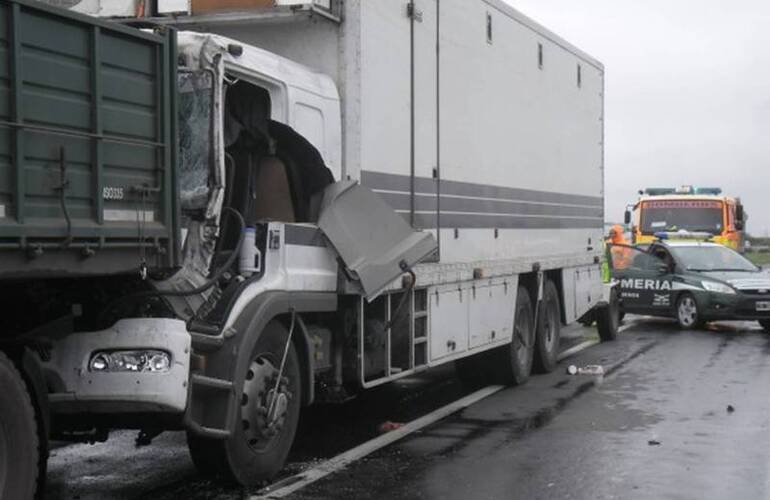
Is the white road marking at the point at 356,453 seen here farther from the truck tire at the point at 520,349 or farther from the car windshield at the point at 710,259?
the car windshield at the point at 710,259

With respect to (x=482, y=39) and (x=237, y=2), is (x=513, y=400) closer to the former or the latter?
(x=482, y=39)

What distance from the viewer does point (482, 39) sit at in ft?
34.3

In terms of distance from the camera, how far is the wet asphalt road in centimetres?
682

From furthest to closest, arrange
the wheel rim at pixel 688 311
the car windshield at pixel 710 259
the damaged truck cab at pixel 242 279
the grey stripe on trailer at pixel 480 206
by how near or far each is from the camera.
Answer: the car windshield at pixel 710 259 → the wheel rim at pixel 688 311 → the grey stripe on trailer at pixel 480 206 → the damaged truck cab at pixel 242 279

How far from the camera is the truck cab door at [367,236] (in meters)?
7.32

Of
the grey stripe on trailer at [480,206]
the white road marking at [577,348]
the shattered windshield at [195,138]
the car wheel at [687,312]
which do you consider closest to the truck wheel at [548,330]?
the white road marking at [577,348]

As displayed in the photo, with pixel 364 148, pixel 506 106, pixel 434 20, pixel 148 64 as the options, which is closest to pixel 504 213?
pixel 506 106

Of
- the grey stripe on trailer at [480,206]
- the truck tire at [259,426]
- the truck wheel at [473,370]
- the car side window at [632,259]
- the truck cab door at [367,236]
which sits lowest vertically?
the truck wheel at [473,370]

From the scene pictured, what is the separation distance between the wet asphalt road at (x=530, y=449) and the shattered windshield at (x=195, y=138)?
6.30 ft

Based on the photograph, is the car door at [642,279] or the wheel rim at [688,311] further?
the car door at [642,279]

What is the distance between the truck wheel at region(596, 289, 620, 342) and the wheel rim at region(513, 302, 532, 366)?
4.57m

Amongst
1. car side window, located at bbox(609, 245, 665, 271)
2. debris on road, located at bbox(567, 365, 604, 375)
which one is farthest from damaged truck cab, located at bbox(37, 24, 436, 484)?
car side window, located at bbox(609, 245, 665, 271)

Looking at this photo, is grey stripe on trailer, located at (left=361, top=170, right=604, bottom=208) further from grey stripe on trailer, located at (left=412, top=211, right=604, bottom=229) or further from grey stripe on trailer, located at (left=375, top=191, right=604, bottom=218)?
grey stripe on trailer, located at (left=412, top=211, right=604, bottom=229)

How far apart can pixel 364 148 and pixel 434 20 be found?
2011 millimetres
